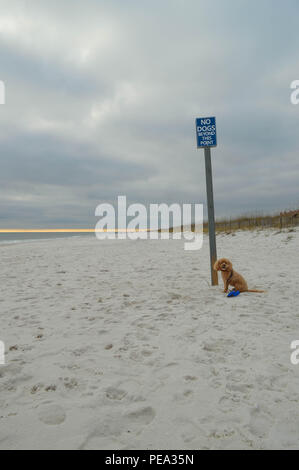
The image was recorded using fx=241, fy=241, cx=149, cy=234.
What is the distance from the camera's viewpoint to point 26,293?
523 cm

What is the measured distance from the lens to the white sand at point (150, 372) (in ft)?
5.40

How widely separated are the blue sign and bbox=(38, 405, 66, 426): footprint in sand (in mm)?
5165

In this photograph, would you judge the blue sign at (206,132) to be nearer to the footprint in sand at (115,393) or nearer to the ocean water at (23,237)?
the footprint in sand at (115,393)

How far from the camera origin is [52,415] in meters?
1.83

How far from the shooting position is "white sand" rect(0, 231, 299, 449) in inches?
64.7

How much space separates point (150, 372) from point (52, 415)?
2.94 feet

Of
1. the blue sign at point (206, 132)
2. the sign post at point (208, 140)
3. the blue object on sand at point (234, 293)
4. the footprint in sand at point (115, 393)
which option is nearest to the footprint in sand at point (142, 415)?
the footprint in sand at point (115, 393)

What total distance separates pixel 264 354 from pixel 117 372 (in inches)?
61.3

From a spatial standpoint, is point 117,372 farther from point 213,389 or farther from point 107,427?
point 213,389

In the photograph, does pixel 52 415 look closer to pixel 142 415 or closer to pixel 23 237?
pixel 142 415

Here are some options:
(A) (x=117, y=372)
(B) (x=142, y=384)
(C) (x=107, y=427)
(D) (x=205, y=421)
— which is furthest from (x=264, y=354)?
(C) (x=107, y=427)

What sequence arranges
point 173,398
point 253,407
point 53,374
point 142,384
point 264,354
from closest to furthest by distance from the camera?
point 253,407
point 173,398
point 142,384
point 53,374
point 264,354

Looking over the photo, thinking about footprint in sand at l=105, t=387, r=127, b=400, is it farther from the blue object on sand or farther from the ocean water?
the ocean water

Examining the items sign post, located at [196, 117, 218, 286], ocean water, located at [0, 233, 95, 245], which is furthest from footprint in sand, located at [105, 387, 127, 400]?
ocean water, located at [0, 233, 95, 245]
